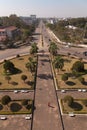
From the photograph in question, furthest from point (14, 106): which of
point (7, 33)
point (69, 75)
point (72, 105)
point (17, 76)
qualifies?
point (7, 33)

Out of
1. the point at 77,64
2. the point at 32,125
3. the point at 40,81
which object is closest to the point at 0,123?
the point at 32,125

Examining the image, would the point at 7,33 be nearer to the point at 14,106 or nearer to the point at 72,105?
the point at 14,106

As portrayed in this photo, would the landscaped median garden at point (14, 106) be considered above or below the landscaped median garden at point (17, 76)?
below

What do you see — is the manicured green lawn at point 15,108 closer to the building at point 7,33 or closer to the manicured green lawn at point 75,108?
the manicured green lawn at point 75,108

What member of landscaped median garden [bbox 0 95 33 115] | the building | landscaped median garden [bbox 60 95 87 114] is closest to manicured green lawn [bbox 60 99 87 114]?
landscaped median garden [bbox 60 95 87 114]

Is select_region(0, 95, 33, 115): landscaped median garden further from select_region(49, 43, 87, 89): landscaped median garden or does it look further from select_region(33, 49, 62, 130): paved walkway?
select_region(49, 43, 87, 89): landscaped median garden

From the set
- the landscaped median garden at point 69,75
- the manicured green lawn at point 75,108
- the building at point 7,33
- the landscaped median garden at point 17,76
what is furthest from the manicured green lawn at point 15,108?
the building at point 7,33
